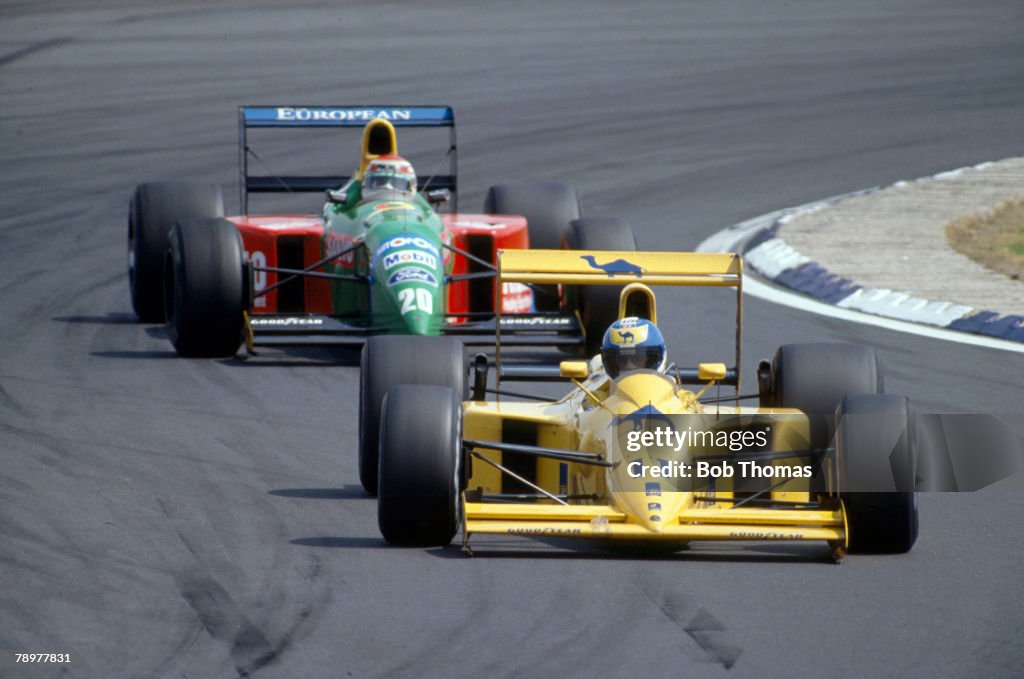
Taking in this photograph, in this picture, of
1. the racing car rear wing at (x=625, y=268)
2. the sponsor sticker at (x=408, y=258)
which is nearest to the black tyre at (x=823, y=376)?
the racing car rear wing at (x=625, y=268)

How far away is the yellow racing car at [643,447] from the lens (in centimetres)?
906

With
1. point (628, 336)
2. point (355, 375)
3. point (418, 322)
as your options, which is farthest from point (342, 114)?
point (628, 336)

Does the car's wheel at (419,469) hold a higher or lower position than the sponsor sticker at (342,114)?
lower

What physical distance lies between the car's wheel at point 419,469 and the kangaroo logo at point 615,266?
1929 mm

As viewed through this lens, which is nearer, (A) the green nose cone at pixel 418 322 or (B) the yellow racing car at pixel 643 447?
(B) the yellow racing car at pixel 643 447

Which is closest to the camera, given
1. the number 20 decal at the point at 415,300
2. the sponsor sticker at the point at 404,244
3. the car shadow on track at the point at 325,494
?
the car shadow on track at the point at 325,494

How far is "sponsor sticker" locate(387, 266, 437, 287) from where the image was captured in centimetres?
1538

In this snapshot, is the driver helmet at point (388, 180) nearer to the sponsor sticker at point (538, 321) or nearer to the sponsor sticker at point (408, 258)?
the sponsor sticker at point (408, 258)

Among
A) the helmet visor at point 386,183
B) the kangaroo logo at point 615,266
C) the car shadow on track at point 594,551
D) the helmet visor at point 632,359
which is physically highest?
the kangaroo logo at point 615,266

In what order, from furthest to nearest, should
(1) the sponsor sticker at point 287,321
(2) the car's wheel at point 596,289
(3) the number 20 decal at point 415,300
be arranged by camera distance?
(2) the car's wheel at point 596,289 → (1) the sponsor sticker at point 287,321 → (3) the number 20 decal at point 415,300

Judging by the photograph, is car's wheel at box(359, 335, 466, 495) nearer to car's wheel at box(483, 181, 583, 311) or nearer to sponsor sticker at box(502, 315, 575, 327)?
sponsor sticker at box(502, 315, 575, 327)

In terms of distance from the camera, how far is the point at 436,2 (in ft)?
133

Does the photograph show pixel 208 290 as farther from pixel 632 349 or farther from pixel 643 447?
pixel 643 447

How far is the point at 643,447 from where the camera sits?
930 centimetres
